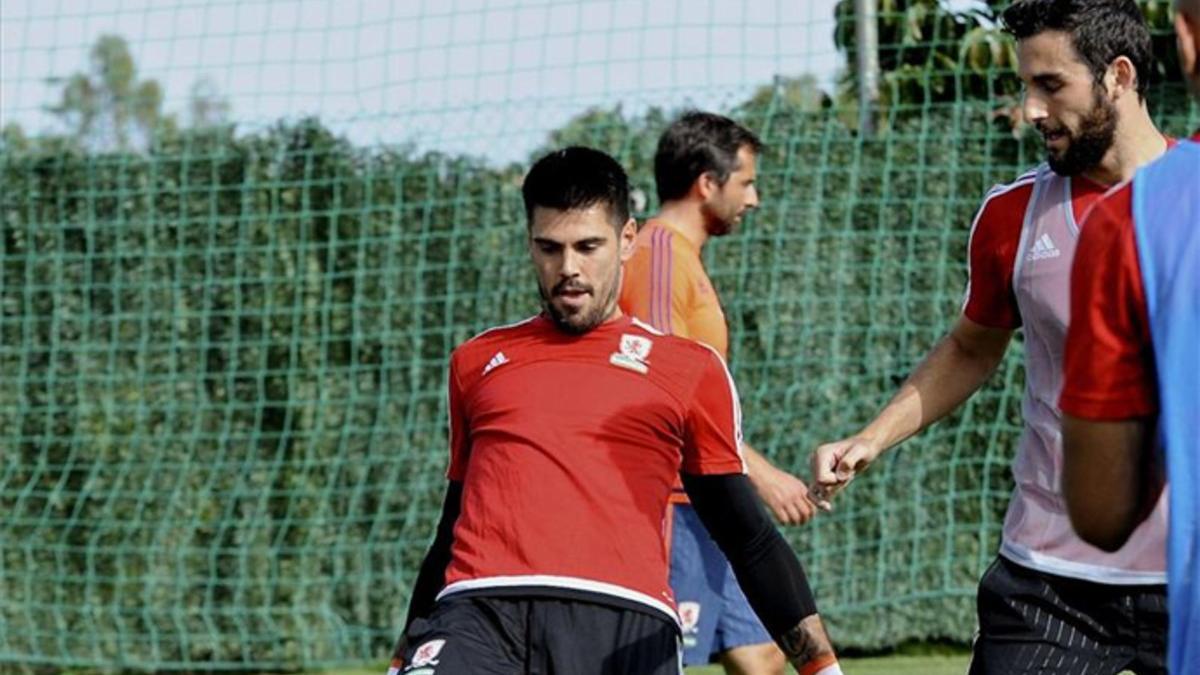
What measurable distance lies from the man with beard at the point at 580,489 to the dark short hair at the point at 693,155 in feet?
7.05

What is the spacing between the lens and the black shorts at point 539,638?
429 cm

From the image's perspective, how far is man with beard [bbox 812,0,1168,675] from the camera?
14.6ft

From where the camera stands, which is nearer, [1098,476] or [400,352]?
[1098,476]

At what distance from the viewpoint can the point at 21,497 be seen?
9.90 meters

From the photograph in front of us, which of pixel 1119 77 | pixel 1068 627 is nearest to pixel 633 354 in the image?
pixel 1068 627

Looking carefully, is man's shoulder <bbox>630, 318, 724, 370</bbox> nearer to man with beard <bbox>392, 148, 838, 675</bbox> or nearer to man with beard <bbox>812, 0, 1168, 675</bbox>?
man with beard <bbox>392, 148, 838, 675</bbox>

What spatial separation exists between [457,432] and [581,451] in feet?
1.15

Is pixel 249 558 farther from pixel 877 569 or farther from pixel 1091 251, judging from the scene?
pixel 1091 251

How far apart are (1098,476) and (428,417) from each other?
281 inches

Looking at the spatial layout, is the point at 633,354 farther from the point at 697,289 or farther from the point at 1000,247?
the point at 697,289

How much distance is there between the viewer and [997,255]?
4.68 metres

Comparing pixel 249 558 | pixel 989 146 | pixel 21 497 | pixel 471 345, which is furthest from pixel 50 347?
pixel 471 345

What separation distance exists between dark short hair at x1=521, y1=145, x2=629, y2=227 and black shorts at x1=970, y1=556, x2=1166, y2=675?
3.78 feet

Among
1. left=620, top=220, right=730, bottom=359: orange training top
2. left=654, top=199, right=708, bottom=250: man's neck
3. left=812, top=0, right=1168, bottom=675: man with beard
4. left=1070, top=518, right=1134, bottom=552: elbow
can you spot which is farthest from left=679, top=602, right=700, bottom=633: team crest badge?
left=1070, top=518, right=1134, bottom=552: elbow
